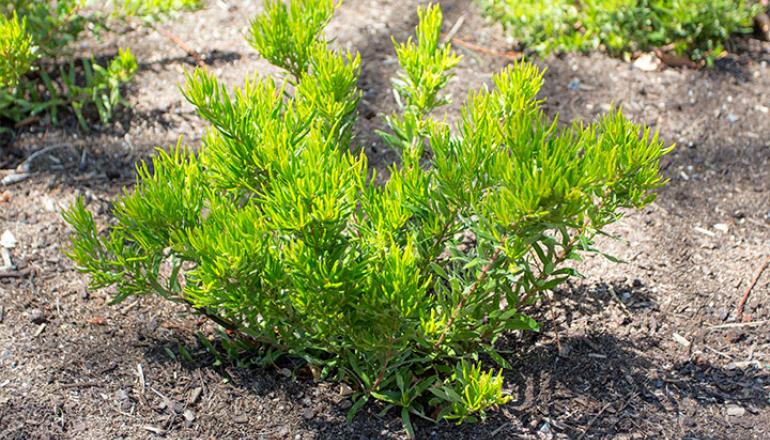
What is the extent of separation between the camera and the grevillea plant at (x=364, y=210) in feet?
5.57

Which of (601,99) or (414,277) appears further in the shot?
(601,99)

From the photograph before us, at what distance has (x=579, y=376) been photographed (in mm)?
2453

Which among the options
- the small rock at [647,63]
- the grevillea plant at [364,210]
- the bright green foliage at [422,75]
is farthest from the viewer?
the small rock at [647,63]

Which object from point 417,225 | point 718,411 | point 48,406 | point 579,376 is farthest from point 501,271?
point 48,406

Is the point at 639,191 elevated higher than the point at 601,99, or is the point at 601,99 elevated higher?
the point at 639,191

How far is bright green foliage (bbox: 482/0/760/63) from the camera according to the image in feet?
13.0

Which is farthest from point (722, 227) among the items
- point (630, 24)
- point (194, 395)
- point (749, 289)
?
point (194, 395)

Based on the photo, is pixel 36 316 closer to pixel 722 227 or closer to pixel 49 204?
pixel 49 204

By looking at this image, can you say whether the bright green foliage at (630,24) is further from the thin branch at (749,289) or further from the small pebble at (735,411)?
the small pebble at (735,411)

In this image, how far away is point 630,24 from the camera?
4.04 meters

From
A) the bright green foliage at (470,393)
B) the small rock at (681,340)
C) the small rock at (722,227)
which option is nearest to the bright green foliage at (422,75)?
the bright green foliage at (470,393)

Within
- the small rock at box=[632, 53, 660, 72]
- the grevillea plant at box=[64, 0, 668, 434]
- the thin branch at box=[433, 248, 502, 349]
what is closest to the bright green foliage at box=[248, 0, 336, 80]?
the grevillea plant at box=[64, 0, 668, 434]

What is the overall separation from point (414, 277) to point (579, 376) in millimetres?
961

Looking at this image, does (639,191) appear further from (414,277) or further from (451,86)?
(451,86)
